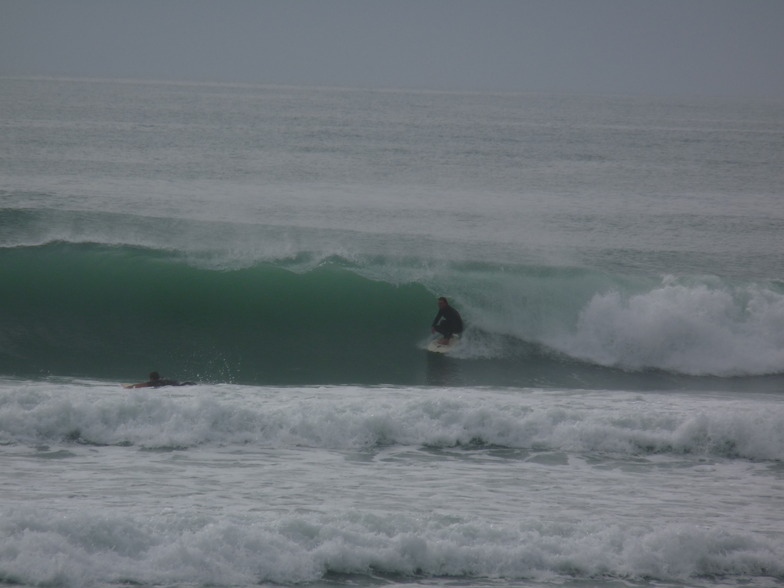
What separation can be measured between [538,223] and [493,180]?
8073 mm

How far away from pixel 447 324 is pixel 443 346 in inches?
13.6

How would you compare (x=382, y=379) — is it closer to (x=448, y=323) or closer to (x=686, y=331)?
(x=448, y=323)

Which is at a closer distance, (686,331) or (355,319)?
(686,331)

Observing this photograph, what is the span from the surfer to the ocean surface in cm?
33

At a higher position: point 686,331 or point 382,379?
point 686,331

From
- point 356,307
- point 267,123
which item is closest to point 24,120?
point 267,123

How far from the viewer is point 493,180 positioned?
30672 mm

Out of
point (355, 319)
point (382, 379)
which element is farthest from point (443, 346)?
point (355, 319)

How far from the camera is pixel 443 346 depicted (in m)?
14.2

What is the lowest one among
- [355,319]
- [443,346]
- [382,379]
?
[382,379]

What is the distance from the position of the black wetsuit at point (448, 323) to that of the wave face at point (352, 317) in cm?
38

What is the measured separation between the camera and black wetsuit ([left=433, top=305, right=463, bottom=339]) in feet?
46.6

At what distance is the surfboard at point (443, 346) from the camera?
46.4ft

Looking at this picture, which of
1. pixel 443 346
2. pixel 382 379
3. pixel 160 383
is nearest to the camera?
pixel 160 383
